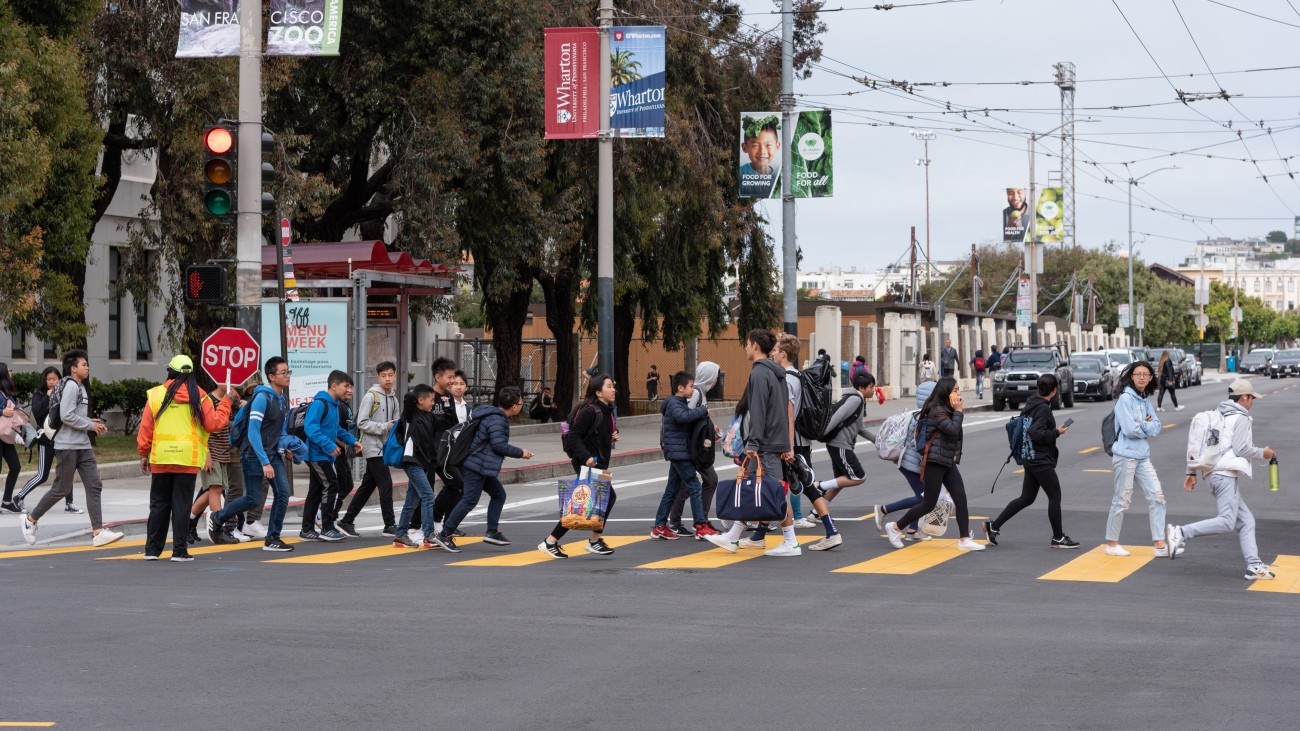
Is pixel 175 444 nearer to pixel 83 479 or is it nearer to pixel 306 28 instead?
pixel 83 479

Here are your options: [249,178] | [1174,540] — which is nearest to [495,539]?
[249,178]

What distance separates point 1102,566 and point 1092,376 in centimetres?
4152

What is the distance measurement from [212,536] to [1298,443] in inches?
915

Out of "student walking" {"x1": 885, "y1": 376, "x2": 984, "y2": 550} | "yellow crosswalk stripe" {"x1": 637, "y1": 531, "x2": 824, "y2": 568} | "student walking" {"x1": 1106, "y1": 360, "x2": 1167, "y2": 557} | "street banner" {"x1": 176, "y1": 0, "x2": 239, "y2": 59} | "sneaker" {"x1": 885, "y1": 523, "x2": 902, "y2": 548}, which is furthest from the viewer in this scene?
"street banner" {"x1": 176, "y1": 0, "x2": 239, "y2": 59}

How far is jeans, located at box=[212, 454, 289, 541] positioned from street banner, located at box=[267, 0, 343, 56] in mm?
4778

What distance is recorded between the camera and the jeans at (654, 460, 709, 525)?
47.9 ft

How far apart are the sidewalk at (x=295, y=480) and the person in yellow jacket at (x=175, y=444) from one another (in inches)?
89.4

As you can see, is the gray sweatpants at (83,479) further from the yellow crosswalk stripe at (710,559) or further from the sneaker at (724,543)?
the sneaker at (724,543)

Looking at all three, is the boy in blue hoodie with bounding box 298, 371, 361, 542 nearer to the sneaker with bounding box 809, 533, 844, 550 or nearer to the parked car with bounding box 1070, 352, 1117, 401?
the sneaker with bounding box 809, 533, 844, 550

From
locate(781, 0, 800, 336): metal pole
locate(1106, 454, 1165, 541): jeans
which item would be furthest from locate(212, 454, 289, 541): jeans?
locate(781, 0, 800, 336): metal pole

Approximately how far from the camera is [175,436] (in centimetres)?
1337

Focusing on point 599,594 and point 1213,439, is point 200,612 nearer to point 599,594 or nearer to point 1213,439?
point 599,594

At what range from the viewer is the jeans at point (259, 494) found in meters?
14.4

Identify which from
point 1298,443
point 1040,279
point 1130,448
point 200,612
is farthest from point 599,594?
point 1040,279
